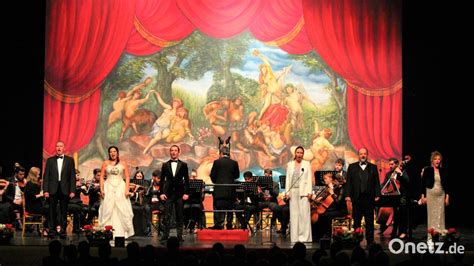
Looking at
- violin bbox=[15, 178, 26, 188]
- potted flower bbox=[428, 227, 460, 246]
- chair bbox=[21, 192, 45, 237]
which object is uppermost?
violin bbox=[15, 178, 26, 188]

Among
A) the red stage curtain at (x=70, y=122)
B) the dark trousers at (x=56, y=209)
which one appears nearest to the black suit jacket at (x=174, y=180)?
the dark trousers at (x=56, y=209)

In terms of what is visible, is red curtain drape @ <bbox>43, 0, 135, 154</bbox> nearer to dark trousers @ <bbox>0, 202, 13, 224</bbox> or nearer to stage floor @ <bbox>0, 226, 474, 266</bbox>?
dark trousers @ <bbox>0, 202, 13, 224</bbox>

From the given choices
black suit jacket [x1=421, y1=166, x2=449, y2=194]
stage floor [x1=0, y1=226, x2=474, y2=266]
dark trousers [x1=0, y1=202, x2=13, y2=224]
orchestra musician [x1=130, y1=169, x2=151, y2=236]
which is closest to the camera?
stage floor [x1=0, y1=226, x2=474, y2=266]

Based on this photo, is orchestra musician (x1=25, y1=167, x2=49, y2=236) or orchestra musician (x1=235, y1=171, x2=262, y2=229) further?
orchestra musician (x1=235, y1=171, x2=262, y2=229)

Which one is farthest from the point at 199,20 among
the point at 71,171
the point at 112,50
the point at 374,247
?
→ the point at 374,247

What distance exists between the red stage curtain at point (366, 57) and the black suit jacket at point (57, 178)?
282 inches

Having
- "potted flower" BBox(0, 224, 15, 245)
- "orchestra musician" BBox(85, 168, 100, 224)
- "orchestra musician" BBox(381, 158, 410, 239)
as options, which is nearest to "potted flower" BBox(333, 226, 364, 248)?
"orchestra musician" BBox(381, 158, 410, 239)

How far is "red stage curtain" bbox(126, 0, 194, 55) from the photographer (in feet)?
60.7

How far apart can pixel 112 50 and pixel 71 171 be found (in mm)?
5185

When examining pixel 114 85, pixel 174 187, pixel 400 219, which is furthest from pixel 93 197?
pixel 400 219

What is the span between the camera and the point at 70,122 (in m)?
18.3

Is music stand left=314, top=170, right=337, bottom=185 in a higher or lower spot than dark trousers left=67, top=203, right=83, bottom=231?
higher

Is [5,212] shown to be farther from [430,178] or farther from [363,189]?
[430,178]

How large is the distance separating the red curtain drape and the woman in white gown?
482 centimetres
